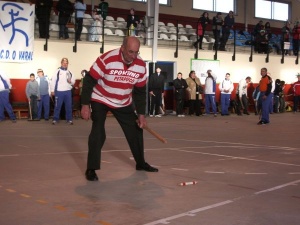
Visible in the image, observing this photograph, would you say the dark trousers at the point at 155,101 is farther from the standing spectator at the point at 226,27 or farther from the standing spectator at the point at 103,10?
the standing spectator at the point at 226,27

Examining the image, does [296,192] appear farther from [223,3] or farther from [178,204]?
[223,3]

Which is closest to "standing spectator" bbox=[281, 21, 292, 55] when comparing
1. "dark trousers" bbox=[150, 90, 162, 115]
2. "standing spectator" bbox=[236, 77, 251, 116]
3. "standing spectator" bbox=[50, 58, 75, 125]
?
"standing spectator" bbox=[236, 77, 251, 116]

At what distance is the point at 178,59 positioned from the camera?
26047 millimetres

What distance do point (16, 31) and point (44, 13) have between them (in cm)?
128

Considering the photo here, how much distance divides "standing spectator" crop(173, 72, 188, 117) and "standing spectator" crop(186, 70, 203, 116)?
0.51 meters

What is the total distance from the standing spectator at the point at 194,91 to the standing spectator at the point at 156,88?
67.7 inches

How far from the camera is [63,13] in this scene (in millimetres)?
21672

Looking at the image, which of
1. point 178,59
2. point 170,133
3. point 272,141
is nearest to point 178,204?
point 272,141

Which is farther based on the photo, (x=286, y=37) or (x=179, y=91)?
(x=286, y=37)

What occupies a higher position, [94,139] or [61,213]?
[94,139]

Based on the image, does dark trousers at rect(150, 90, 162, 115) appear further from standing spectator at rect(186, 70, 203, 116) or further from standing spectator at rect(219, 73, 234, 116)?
standing spectator at rect(219, 73, 234, 116)

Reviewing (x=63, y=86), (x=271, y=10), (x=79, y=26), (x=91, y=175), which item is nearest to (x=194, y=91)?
(x=79, y=26)

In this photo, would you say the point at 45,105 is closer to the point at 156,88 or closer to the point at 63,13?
the point at 63,13

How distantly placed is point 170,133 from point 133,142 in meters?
7.14
